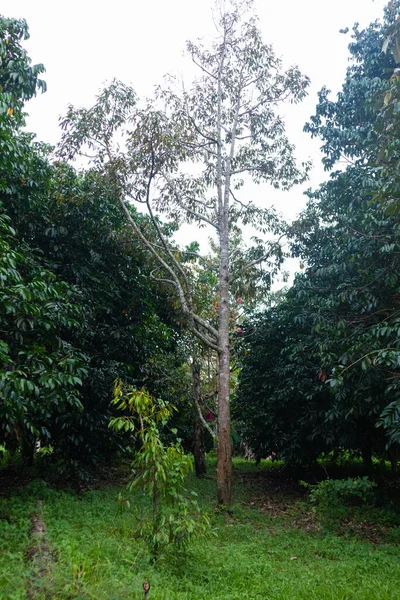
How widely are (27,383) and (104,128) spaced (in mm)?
6188

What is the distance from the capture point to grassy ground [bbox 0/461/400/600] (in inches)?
153

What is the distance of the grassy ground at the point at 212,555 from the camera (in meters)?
3.89

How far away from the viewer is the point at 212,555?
19.0ft

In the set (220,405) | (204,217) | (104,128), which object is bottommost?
(220,405)

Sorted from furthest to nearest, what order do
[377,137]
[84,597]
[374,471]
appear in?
1. [374,471]
2. [377,137]
3. [84,597]

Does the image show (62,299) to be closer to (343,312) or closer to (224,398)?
(224,398)

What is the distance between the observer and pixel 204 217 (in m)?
11.0

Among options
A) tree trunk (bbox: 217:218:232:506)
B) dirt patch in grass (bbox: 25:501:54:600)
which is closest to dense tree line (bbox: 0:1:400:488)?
tree trunk (bbox: 217:218:232:506)

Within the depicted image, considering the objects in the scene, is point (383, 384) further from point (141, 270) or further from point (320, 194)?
point (141, 270)

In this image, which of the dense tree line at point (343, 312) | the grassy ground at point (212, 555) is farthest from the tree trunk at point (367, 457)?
the grassy ground at point (212, 555)

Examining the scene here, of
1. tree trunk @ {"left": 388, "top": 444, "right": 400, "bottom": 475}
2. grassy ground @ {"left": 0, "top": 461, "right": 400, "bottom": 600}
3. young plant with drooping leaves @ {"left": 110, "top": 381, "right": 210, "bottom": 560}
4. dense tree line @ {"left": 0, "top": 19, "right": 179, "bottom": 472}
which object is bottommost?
grassy ground @ {"left": 0, "top": 461, "right": 400, "bottom": 600}

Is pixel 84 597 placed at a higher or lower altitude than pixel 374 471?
lower

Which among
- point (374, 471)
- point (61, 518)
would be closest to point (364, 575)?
point (61, 518)

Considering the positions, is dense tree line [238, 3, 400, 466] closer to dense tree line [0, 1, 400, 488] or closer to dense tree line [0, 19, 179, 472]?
dense tree line [0, 1, 400, 488]
